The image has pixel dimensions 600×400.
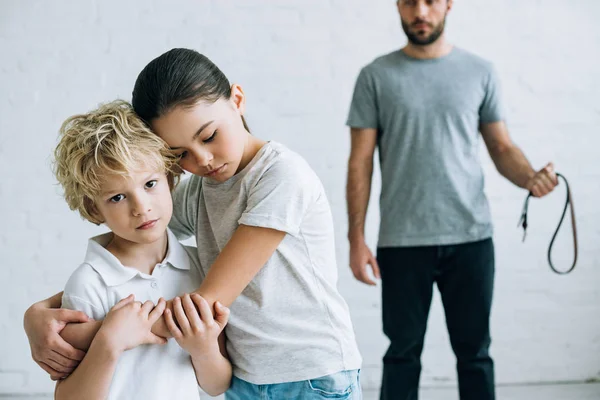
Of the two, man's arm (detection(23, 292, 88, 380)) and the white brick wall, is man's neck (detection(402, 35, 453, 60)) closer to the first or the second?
the white brick wall

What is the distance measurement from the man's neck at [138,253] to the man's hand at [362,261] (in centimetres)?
112

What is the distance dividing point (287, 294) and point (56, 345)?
39cm

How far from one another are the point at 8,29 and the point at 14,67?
16 centimetres

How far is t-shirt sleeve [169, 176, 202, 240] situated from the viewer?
137 centimetres

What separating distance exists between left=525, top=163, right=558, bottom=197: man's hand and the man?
9cm

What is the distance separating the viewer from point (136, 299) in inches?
46.8

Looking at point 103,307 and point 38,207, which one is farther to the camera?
point 38,207

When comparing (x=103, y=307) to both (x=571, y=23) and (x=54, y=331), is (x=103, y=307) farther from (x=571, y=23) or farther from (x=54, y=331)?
(x=571, y=23)

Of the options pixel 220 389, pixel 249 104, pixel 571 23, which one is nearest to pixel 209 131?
pixel 220 389

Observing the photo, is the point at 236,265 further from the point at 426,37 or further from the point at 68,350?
the point at 426,37

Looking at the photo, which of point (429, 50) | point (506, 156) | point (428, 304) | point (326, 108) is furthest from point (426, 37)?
point (428, 304)

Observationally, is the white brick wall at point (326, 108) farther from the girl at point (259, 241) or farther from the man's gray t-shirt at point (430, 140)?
the girl at point (259, 241)

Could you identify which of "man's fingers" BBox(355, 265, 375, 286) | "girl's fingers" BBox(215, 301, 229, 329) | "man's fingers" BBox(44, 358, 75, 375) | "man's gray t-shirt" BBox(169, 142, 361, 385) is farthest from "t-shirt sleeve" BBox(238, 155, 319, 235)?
"man's fingers" BBox(355, 265, 375, 286)

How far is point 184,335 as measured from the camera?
3.62ft
